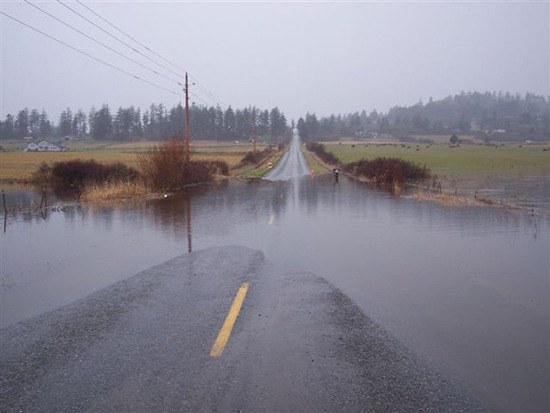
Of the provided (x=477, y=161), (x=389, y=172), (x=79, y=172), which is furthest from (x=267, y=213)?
(x=477, y=161)

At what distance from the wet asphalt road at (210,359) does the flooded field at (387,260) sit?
452 mm

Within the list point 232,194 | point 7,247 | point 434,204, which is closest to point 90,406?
point 7,247

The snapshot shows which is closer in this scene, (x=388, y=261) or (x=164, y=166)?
(x=388, y=261)

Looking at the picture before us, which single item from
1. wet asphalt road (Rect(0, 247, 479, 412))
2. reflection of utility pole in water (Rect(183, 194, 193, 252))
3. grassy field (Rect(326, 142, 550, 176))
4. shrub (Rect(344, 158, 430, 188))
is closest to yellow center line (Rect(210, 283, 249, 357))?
wet asphalt road (Rect(0, 247, 479, 412))

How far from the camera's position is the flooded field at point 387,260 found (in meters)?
5.80

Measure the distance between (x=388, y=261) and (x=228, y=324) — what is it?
501cm

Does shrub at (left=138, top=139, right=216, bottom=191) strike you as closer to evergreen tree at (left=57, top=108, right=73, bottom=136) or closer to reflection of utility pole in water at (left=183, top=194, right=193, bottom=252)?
reflection of utility pole in water at (left=183, top=194, right=193, bottom=252)

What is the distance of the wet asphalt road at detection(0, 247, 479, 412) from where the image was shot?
4.51 m

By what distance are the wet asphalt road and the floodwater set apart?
457 millimetres

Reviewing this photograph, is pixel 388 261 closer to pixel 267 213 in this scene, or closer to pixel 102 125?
pixel 267 213

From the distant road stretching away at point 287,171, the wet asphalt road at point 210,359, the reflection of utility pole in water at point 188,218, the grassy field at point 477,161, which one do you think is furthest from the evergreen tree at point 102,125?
the wet asphalt road at point 210,359

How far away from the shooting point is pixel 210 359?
5.34 m

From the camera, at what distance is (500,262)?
1048 centimetres

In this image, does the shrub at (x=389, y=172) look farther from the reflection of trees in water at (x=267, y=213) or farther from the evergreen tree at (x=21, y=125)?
the evergreen tree at (x=21, y=125)
